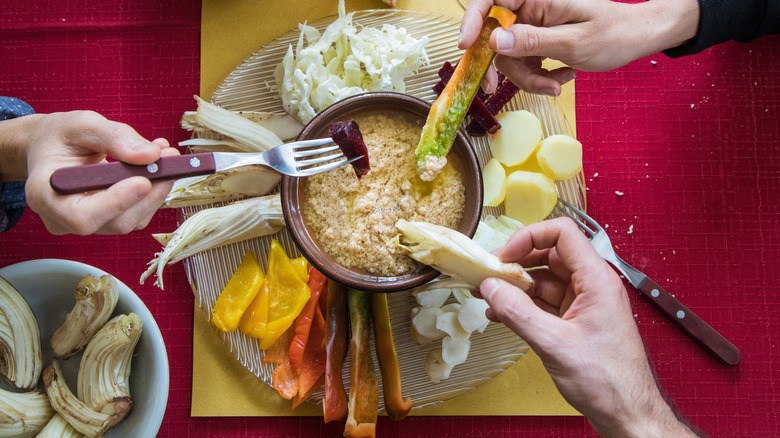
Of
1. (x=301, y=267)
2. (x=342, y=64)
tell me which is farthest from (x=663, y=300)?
(x=342, y=64)

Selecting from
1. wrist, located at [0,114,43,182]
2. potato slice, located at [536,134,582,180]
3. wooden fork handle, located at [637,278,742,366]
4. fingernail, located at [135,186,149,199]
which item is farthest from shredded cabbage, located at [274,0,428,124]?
wooden fork handle, located at [637,278,742,366]

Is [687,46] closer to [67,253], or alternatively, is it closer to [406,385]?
[406,385]

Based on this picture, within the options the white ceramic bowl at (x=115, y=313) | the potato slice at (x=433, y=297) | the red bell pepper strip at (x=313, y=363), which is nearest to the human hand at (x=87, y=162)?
the white ceramic bowl at (x=115, y=313)

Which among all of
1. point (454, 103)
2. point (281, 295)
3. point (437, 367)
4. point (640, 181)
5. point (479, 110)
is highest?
point (454, 103)

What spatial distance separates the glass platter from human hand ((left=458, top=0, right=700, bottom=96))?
0.48 feet

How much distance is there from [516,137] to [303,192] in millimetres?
775

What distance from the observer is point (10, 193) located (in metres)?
1.90

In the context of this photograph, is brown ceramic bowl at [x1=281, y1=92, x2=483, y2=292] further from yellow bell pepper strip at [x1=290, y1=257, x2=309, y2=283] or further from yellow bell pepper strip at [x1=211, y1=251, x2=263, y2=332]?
yellow bell pepper strip at [x1=211, y1=251, x2=263, y2=332]

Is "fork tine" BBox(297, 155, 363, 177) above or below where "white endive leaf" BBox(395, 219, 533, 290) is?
above

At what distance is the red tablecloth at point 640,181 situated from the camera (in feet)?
6.92

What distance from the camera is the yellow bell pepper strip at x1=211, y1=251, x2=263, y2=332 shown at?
6.33ft

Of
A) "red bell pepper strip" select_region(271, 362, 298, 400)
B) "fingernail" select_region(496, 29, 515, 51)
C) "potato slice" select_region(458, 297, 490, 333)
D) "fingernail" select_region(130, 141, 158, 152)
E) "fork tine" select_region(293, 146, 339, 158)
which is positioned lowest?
"red bell pepper strip" select_region(271, 362, 298, 400)

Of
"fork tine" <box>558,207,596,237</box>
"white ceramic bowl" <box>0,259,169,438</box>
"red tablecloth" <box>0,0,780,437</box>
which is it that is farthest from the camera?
"red tablecloth" <box>0,0,780,437</box>

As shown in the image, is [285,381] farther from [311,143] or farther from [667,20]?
[667,20]
